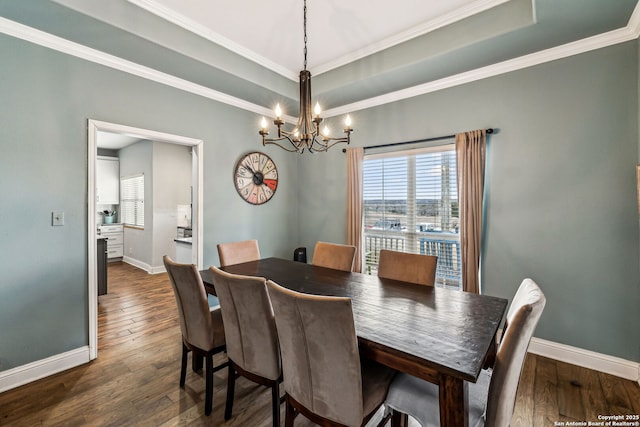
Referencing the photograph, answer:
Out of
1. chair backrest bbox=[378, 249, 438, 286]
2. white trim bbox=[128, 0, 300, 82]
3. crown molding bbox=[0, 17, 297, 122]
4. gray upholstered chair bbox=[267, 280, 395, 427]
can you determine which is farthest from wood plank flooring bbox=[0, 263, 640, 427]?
white trim bbox=[128, 0, 300, 82]

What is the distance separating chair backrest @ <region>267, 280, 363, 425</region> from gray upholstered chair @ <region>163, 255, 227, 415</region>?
2.19 feet

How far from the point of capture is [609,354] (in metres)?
2.21

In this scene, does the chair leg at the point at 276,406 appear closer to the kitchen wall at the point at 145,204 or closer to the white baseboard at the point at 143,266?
the white baseboard at the point at 143,266

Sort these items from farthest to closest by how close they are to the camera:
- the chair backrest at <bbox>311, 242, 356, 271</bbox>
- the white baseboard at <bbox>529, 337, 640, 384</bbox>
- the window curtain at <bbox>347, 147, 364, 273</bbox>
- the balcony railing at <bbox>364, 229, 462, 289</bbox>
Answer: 1. the window curtain at <bbox>347, 147, 364, 273</bbox>
2. the balcony railing at <bbox>364, 229, 462, 289</bbox>
3. the chair backrest at <bbox>311, 242, 356, 271</bbox>
4. the white baseboard at <bbox>529, 337, 640, 384</bbox>

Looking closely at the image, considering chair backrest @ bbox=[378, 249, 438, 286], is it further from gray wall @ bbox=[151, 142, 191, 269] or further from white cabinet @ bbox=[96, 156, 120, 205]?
white cabinet @ bbox=[96, 156, 120, 205]

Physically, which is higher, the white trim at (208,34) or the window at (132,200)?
the white trim at (208,34)

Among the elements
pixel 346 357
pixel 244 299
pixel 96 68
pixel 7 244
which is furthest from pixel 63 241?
pixel 346 357

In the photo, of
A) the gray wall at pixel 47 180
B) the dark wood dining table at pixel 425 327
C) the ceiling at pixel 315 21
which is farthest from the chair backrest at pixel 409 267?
the gray wall at pixel 47 180

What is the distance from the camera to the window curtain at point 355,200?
140 inches

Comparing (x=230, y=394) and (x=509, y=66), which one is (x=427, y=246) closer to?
(x=509, y=66)

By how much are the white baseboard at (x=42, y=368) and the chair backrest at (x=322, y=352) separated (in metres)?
2.17

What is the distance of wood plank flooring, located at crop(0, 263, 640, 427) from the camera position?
5.73 feet

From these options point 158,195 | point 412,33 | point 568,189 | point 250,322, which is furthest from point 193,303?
point 158,195

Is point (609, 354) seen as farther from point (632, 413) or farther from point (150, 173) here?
point (150, 173)
